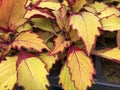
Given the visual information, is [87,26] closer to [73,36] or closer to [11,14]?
[73,36]

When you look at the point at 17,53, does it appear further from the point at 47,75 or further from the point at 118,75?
the point at 118,75

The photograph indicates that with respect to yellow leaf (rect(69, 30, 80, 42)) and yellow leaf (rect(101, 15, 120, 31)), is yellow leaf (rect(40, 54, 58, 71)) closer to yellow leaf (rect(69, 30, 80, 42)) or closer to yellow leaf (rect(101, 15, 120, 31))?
yellow leaf (rect(69, 30, 80, 42))

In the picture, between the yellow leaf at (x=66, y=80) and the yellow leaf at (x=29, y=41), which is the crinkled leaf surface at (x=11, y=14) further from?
the yellow leaf at (x=66, y=80)

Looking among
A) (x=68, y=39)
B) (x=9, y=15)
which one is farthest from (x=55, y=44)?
(x=9, y=15)

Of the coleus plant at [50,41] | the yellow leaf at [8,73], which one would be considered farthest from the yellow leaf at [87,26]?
the yellow leaf at [8,73]

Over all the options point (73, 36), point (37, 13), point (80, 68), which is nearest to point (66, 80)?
point (80, 68)

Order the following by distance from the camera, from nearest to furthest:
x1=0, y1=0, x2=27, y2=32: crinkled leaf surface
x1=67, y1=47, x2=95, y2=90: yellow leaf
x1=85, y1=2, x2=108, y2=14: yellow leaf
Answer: x1=67, y1=47, x2=95, y2=90: yellow leaf, x1=0, y1=0, x2=27, y2=32: crinkled leaf surface, x1=85, y1=2, x2=108, y2=14: yellow leaf

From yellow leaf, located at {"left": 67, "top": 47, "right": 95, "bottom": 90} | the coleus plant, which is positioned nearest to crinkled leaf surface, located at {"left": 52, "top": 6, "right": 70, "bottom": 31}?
the coleus plant
